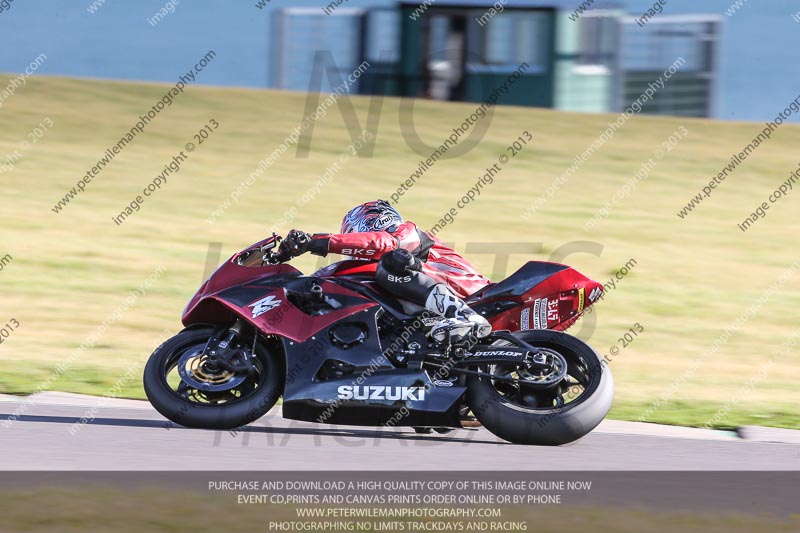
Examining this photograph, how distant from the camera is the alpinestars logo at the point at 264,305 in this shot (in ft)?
22.1

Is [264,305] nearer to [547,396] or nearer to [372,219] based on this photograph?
[372,219]

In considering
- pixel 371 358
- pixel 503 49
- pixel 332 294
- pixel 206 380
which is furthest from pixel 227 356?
pixel 503 49

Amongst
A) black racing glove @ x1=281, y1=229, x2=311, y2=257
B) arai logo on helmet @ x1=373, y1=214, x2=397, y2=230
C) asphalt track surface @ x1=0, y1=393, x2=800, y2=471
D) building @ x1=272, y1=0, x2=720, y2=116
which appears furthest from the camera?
building @ x1=272, y1=0, x2=720, y2=116

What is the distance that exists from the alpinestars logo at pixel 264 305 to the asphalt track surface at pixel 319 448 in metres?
0.71

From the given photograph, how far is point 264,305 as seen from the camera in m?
6.78

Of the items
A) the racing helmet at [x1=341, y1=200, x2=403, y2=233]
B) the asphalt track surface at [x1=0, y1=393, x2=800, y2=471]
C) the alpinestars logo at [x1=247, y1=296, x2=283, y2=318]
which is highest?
the racing helmet at [x1=341, y1=200, x2=403, y2=233]

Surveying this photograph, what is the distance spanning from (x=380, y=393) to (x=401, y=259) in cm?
75

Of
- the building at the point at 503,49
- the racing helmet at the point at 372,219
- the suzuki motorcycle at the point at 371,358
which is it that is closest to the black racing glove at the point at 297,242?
the suzuki motorcycle at the point at 371,358

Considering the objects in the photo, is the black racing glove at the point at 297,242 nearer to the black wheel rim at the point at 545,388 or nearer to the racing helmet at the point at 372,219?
the racing helmet at the point at 372,219

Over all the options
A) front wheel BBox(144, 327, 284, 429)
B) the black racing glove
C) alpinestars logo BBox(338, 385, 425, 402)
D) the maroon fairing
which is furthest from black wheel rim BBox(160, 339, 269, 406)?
the black racing glove

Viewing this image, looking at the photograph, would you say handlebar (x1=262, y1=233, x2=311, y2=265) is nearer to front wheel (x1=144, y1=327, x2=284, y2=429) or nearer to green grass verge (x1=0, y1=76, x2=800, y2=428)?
front wheel (x1=144, y1=327, x2=284, y2=429)

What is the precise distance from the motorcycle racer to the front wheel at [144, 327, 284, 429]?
65 cm

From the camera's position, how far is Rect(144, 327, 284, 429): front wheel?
6.72 metres
